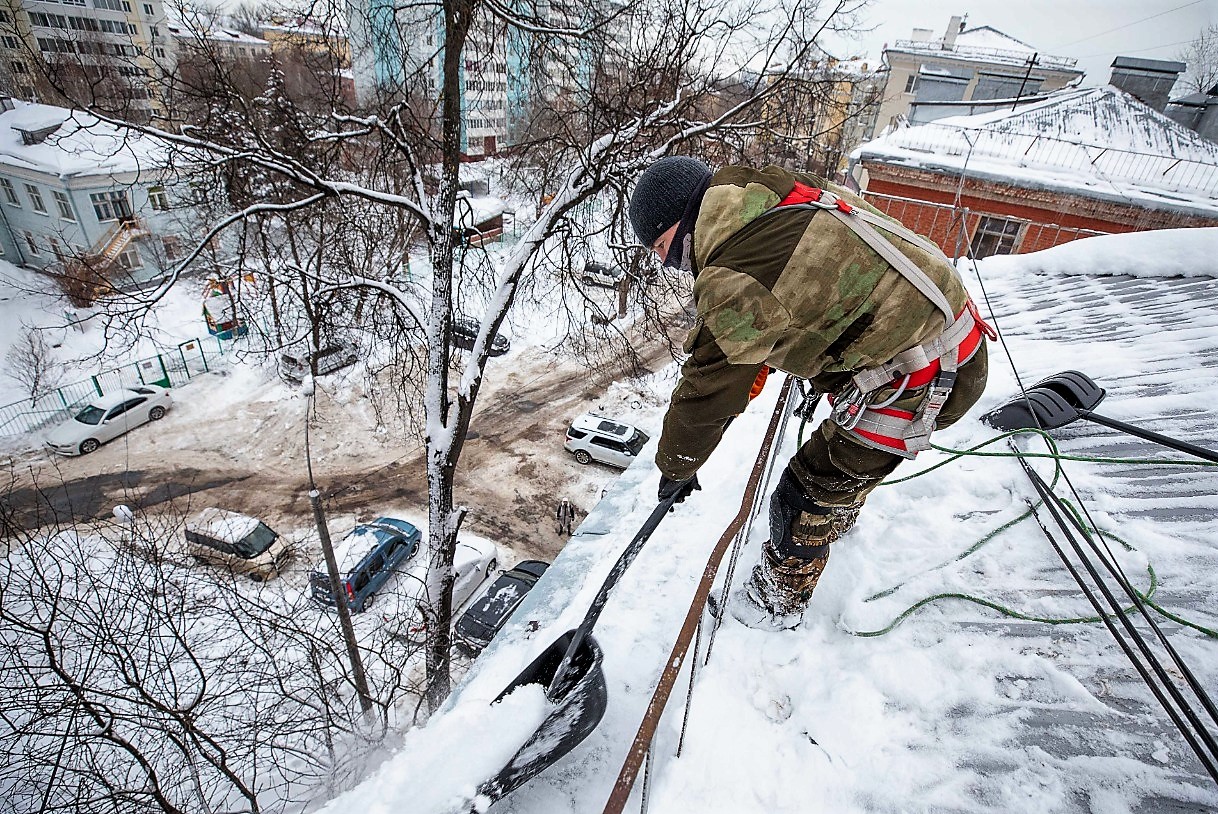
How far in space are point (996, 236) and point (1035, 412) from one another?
1198cm

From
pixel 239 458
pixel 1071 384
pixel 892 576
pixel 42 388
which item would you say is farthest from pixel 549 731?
pixel 42 388

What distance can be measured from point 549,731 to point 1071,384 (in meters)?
4.42

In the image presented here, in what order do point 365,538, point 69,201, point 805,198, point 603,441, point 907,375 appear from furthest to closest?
1. point 69,201
2. point 603,441
3. point 365,538
4. point 907,375
5. point 805,198

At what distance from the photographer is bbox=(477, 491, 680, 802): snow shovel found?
176cm

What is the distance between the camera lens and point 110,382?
16641 millimetres

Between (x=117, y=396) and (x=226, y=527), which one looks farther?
(x=117, y=396)

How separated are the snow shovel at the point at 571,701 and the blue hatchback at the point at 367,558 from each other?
8103mm

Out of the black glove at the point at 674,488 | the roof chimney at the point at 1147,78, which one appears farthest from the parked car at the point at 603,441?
the roof chimney at the point at 1147,78

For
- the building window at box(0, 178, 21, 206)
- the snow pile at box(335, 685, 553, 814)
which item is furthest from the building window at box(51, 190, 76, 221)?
the snow pile at box(335, 685, 553, 814)

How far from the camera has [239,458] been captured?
14.1m

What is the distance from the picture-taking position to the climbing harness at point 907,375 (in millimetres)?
1932

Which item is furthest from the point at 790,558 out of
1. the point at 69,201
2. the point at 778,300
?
the point at 69,201

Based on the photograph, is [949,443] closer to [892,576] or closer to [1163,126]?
[892,576]

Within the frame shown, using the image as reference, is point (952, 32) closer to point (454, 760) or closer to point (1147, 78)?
point (1147, 78)
